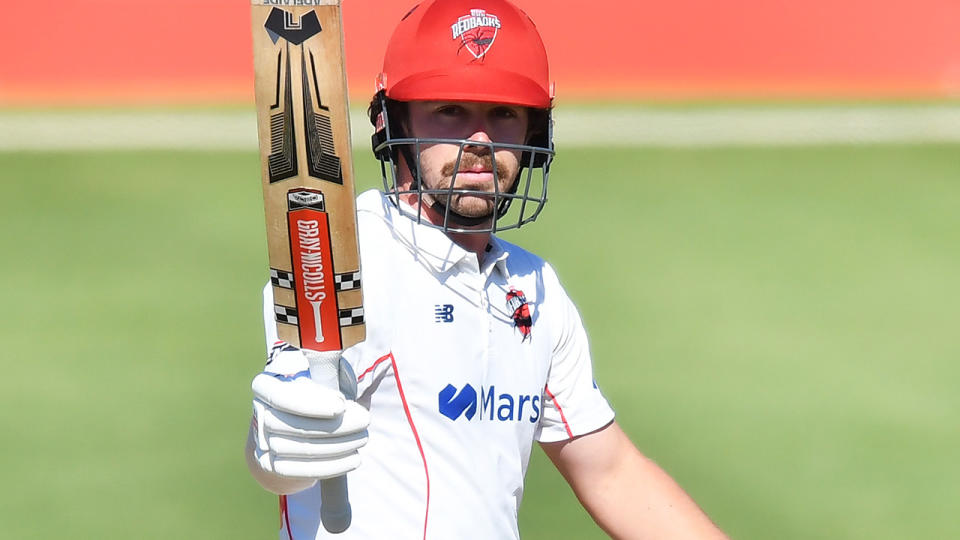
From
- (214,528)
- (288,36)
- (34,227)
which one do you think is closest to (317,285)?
(288,36)

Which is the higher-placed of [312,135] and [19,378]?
[312,135]

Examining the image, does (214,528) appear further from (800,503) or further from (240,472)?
(800,503)

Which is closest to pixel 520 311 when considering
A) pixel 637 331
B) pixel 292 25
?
pixel 292 25

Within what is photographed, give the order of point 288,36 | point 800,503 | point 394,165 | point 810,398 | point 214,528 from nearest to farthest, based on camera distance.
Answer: point 288,36 < point 394,165 < point 214,528 < point 800,503 < point 810,398

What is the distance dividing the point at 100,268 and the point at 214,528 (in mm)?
3133

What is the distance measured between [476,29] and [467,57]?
0.11 meters

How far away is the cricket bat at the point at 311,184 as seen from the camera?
2693mm

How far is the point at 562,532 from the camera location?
550 centimetres

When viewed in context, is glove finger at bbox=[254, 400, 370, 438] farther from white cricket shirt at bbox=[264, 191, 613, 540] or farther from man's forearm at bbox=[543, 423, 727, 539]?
man's forearm at bbox=[543, 423, 727, 539]

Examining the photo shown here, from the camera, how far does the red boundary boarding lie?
11.5 m

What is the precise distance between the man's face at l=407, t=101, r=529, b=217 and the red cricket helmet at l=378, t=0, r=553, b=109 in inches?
2.4

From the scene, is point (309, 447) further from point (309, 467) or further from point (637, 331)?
point (637, 331)

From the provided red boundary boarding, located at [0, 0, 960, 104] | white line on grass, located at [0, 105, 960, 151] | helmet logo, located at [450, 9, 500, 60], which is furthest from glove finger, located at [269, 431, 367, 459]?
red boundary boarding, located at [0, 0, 960, 104]

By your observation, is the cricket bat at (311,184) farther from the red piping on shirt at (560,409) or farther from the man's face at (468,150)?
the red piping on shirt at (560,409)
